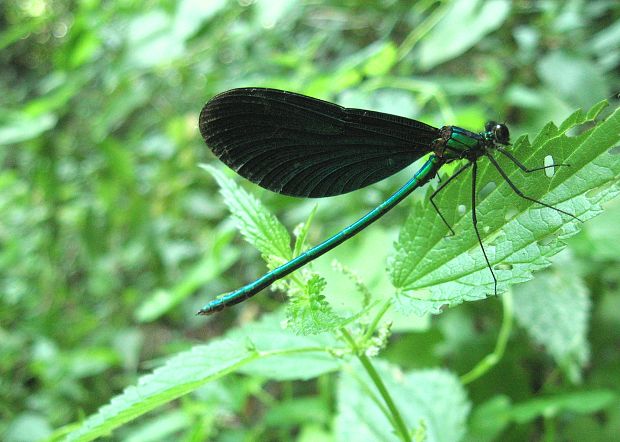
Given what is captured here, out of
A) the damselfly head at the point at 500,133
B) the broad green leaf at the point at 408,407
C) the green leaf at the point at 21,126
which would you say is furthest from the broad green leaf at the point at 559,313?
the green leaf at the point at 21,126

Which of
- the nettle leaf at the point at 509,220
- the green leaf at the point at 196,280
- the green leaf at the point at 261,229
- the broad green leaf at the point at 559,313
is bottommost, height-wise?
the broad green leaf at the point at 559,313

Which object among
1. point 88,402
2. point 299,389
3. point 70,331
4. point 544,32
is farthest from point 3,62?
point 544,32

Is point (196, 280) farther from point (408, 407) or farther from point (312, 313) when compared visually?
point (312, 313)

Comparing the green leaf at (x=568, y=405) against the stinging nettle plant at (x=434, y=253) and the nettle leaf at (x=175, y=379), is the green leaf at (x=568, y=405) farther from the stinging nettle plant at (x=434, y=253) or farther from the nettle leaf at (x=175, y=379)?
the nettle leaf at (x=175, y=379)

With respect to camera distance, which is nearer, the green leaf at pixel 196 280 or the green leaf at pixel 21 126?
the green leaf at pixel 196 280

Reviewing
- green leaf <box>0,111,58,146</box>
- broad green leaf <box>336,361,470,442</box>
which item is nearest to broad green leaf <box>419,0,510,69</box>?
broad green leaf <box>336,361,470,442</box>

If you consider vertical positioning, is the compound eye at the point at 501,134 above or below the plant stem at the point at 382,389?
above

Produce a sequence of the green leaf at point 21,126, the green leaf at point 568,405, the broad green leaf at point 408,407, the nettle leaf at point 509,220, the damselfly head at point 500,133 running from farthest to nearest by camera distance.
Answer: the green leaf at point 21,126 → the green leaf at point 568,405 → the broad green leaf at point 408,407 → the damselfly head at point 500,133 → the nettle leaf at point 509,220

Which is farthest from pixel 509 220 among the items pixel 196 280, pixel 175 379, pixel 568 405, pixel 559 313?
pixel 196 280
